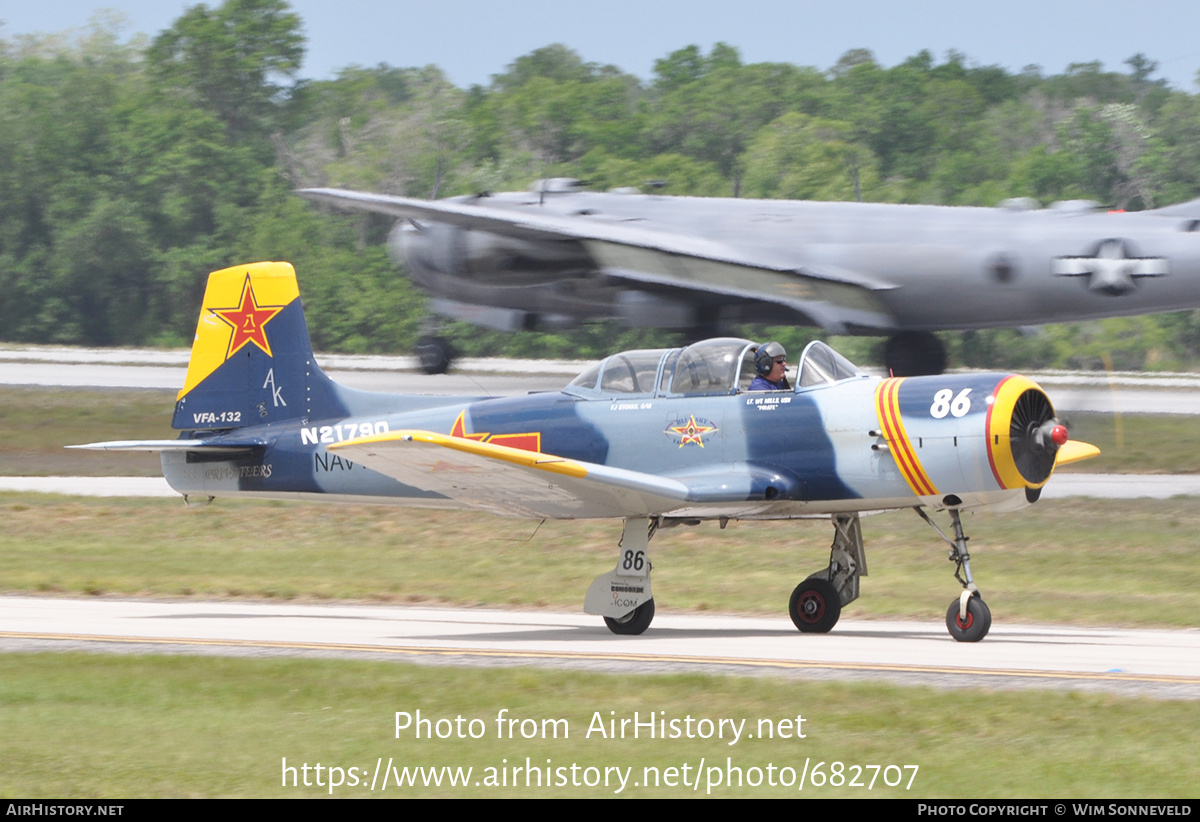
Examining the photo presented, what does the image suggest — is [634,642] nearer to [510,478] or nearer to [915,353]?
[510,478]

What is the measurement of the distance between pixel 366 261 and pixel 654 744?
5247cm

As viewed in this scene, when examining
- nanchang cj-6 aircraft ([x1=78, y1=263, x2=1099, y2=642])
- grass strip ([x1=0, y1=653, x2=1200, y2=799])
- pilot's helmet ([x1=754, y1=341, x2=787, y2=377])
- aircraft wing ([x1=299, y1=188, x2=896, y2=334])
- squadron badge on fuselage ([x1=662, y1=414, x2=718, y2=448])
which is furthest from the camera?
aircraft wing ([x1=299, y1=188, x2=896, y2=334])

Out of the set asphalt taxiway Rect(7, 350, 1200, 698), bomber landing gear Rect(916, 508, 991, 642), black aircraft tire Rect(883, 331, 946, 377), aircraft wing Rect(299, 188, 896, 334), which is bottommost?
asphalt taxiway Rect(7, 350, 1200, 698)

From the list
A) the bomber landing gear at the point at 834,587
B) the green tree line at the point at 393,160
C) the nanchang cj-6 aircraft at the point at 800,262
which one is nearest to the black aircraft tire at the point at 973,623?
the bomber landing gear at the point at 834,587

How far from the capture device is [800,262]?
27.9 m

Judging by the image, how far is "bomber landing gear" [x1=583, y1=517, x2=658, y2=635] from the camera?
1326 centimetres

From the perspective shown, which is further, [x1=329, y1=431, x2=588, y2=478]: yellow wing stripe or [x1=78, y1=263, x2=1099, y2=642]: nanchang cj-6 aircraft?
[x1=78, y1=263, x2=1099, y2=642]: nanchang cj-6 aircraft

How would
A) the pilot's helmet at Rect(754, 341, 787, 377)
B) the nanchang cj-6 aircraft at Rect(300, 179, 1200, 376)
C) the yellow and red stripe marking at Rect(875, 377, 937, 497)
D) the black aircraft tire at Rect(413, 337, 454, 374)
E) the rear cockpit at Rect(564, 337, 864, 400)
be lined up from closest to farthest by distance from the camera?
1. the yellow and red stripe marking at Rect(875, 377, 937, 497)
2. the rear cockpit at Rect(564, 337, 864, 400)
3. the pilot's helmet at Rect(754, 341, 787, 377)
4. the nanchang cj-6 aircraft at Rect(300, 179, 1200, 376)
5. the black aircraft tire at Rect(413, 337, 454, 374)

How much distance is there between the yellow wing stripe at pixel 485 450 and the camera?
38.1 feet

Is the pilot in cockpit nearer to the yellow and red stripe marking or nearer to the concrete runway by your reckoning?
the yellow and red stripe marking

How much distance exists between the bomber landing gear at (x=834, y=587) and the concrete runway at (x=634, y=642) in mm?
222

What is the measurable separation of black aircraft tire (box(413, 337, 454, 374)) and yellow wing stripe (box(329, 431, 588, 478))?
21.5 m

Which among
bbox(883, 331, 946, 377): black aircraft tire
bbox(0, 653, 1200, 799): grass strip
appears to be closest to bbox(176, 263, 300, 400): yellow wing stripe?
bbox(0, 653, 1200, 799): grass strip

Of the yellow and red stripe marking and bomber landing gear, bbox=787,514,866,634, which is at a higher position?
the yellow and red stripe marking
